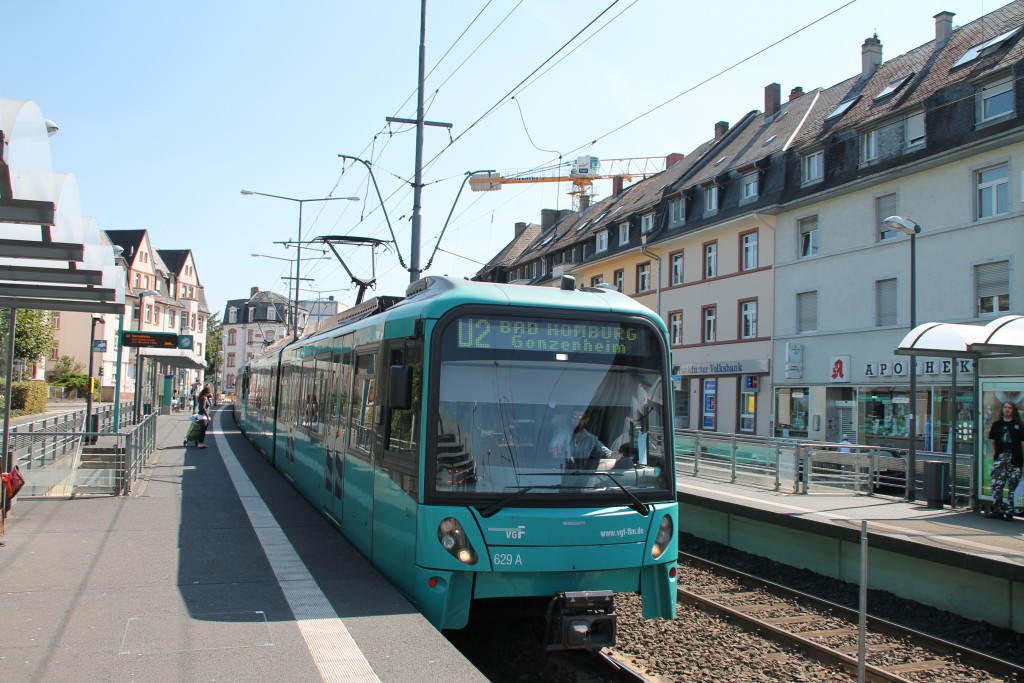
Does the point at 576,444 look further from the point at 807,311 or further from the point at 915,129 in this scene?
the point at 807,311

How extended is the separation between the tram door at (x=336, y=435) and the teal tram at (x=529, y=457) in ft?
6.81

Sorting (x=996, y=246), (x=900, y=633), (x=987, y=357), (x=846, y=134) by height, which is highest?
(x=846, y=134)

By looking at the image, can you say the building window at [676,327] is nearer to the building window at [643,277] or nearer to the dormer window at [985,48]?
the building window at [643,277]

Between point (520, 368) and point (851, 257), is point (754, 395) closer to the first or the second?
point (851, 257)

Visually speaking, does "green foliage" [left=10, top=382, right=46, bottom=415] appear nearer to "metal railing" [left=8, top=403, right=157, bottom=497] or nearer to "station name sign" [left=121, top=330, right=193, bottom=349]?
"station name sign" [left=121, top=330, right=193, bottom=349]

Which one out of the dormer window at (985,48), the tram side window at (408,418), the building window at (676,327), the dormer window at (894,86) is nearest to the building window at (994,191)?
the dormer window at (985,48)

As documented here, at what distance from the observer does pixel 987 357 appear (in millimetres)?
13867

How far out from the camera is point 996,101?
25281 mm

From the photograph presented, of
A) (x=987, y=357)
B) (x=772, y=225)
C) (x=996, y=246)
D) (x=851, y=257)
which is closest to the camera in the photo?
(x=987, y=357)

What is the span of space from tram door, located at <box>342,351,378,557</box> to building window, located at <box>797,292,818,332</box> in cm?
2613

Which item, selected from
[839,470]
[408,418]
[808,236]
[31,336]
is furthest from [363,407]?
[31,336]

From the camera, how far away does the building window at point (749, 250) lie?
36219 millimetres

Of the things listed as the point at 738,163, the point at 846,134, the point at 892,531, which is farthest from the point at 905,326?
the point at 892,531

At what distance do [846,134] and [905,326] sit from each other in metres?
7.54
